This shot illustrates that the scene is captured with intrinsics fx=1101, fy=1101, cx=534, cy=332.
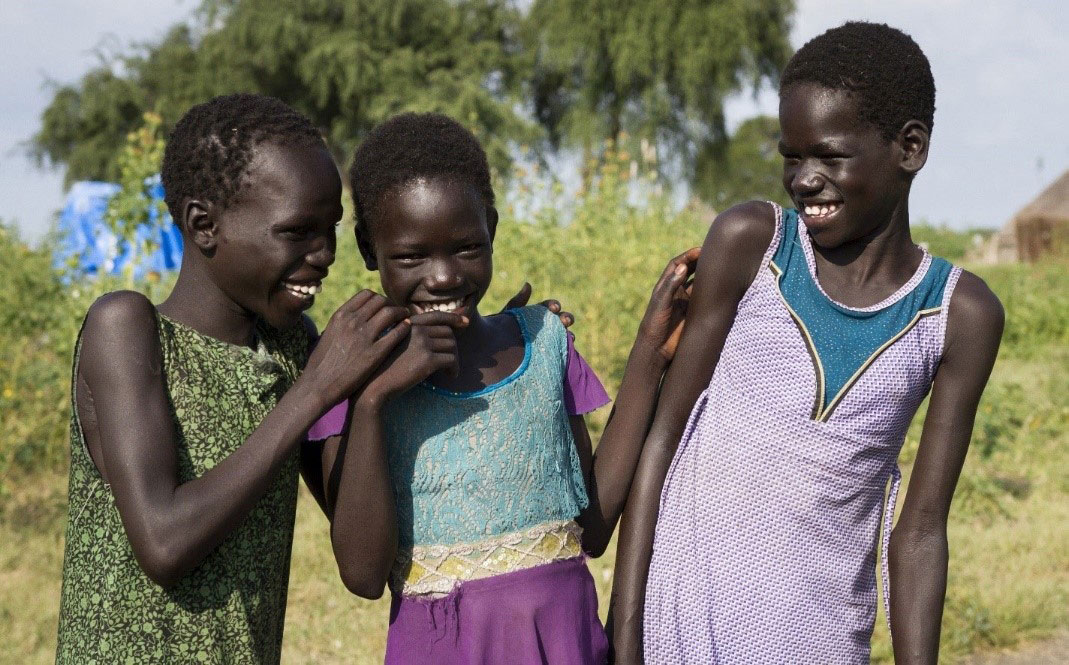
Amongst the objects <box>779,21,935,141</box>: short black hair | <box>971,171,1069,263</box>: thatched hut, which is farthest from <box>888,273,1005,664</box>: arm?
<box>971,171,1069,263</box>: thatched hut

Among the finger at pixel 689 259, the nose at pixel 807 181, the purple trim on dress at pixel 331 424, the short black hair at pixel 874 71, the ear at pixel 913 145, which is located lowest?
the purple trim on dress at pixel 331 424

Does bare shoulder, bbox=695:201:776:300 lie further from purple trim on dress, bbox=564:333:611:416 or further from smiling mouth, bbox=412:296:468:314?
smiling mouth, bbox=412:296:468:314

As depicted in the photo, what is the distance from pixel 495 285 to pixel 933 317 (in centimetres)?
439

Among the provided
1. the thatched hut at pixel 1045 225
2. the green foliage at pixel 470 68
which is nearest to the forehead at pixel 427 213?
the thatched hut at pixel 1045 225

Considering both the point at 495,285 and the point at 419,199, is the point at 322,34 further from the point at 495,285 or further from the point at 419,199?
the point at 419,199

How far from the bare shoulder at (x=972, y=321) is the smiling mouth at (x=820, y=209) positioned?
0.25 m

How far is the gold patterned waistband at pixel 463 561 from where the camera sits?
1.82 meters

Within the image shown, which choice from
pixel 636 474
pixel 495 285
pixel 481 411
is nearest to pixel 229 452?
pixel 481 411

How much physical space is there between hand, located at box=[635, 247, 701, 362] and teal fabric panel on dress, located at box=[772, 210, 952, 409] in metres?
0.17

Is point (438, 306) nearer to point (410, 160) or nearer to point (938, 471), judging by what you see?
point (410, 160)

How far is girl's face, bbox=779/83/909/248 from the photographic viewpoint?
5.93 ft

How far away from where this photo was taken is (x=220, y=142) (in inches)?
71.1

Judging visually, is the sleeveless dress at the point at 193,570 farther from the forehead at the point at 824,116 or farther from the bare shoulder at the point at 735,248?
the forehead at the point at 824,116

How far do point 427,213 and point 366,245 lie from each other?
0.18 m
